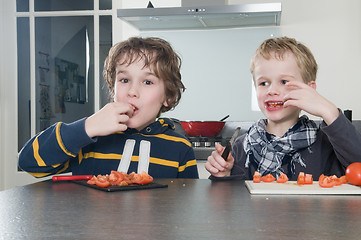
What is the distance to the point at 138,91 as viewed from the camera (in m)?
1.24

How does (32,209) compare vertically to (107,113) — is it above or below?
below

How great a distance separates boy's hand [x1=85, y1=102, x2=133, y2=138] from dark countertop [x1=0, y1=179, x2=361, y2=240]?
230 millimetres

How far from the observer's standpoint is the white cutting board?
2.60ft

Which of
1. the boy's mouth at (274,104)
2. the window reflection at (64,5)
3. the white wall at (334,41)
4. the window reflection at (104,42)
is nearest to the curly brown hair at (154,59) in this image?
the boy's mouth at (274,104)

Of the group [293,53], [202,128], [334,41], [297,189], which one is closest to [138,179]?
[297,189]

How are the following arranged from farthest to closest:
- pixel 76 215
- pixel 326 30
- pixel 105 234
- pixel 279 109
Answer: pixel 326 30
pixel 279 109
pixel 76 215
pixel 105 234

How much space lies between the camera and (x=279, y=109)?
1.25 metres

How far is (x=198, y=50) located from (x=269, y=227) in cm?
254

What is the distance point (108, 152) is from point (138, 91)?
20 cm

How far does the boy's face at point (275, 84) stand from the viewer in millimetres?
1248

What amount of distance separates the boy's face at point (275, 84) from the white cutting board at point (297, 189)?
403 mm

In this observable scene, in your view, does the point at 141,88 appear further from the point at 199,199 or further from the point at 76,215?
the point at 76,215

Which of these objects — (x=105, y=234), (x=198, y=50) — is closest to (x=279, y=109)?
(x=105, y=234)

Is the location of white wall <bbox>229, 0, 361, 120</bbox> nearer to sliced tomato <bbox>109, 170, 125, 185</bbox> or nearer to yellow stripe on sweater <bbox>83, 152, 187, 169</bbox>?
yellow stripe on sweater <bbox>83, 152, 187, 169</bbox>
